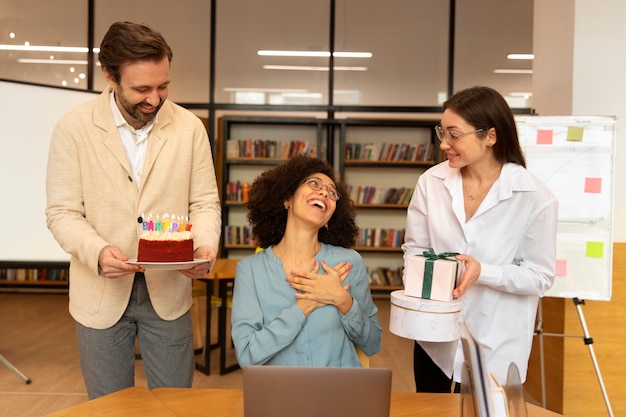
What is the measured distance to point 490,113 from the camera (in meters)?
1.90

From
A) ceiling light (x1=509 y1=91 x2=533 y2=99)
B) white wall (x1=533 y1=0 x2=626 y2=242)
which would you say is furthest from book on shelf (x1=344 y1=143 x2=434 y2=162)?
white wall (x1=533 y1=0 x2=626 y2=242)

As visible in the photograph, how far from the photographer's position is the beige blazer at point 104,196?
5.82 ft

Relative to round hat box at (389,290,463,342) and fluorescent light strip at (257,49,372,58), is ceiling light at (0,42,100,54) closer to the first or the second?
fluorescent light strip at (257,49,372,58)

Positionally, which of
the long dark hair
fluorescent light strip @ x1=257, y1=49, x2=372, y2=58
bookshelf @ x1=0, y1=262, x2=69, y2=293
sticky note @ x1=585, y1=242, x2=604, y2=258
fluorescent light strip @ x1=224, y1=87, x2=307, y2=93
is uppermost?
fluorescent light strip @ x1=257, y1=49, x2=372, y2=58

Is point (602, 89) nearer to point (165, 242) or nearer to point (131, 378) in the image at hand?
point (165, 242)

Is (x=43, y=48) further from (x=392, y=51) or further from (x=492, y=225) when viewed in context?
(x=492, y=225)

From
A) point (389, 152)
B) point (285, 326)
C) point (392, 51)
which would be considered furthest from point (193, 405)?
point (392, 51)

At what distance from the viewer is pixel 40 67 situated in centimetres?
724

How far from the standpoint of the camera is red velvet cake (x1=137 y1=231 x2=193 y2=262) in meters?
1.73

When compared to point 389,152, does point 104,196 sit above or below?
below

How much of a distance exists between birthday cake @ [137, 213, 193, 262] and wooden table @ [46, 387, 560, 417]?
399mm

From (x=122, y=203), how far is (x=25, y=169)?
2.18m

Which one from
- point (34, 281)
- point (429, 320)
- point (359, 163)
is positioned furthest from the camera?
point (34, 281)

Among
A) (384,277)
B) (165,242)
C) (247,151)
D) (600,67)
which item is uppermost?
(600,67)
